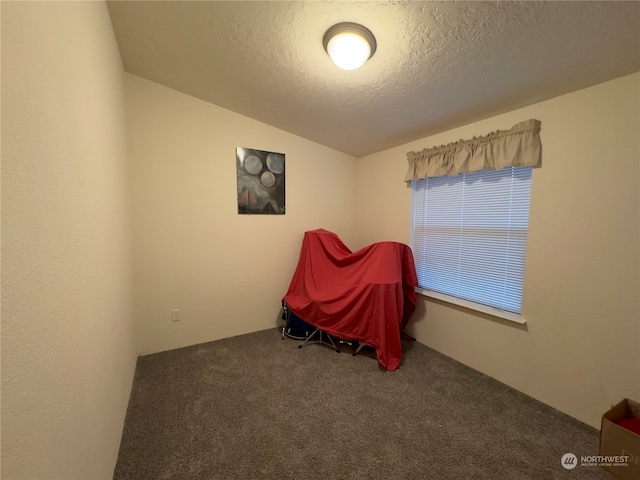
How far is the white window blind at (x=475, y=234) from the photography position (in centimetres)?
198

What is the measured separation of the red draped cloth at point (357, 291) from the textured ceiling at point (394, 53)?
4.28 ft

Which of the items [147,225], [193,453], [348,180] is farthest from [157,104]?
[193,453]

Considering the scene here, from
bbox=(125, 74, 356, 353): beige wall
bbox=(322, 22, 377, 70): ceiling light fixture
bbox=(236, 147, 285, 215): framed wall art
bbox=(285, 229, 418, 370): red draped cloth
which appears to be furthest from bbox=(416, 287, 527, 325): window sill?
bbox=(322, 22, 377, 70): ceiling light fixture

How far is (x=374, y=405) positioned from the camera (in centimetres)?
179

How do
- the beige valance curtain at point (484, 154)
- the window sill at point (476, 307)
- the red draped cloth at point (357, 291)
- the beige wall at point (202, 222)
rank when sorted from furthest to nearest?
the beige wall at point (202, 222) → the red draped cloth at point (357, 291) → the window sill at point (476, 307) → the beige valance curtain at point (484, 154)

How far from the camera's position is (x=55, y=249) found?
73 cm

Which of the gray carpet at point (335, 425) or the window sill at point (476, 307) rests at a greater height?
the window sill at point (476, 307)

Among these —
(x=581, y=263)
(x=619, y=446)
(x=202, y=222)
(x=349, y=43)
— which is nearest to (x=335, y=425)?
(x=619, y=446)

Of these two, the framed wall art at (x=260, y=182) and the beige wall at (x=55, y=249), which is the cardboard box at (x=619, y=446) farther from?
the framed wall art at (x=260, y=182)

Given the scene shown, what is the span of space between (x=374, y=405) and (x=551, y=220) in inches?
71.3

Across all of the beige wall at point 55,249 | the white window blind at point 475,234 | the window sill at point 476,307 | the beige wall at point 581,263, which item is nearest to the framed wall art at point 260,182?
the beige wall at point 55,249

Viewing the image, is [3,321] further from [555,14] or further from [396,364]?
[396,364]

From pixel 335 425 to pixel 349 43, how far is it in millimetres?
2317

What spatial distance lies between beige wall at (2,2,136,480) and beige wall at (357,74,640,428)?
258 cm
